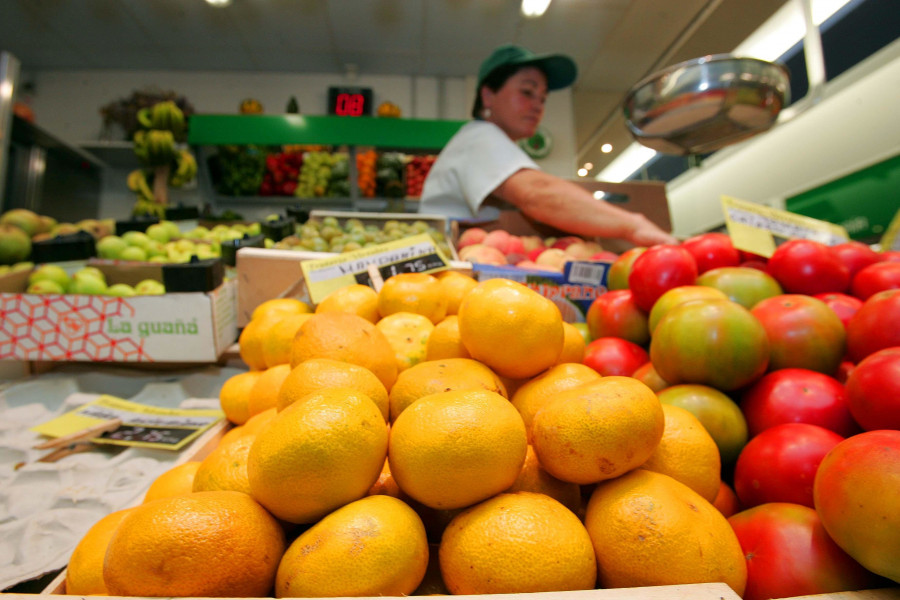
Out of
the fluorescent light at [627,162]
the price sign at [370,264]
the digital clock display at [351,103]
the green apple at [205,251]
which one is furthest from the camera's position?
the fluorescent light at [627,162]

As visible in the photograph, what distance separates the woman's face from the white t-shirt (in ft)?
0.92

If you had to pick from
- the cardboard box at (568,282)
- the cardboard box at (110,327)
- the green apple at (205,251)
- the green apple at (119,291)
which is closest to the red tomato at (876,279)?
the cardboard box at (568,282)

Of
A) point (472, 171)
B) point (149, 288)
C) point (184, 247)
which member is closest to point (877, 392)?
point (149, 288)

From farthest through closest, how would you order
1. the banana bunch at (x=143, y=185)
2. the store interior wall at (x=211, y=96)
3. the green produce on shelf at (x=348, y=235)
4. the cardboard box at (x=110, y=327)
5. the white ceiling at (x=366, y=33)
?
the store interior wall at (x=211, y=96)
the white ceiling at (x=366, y=33)
the banana bunch at (x=143, y=185)
the green produce on shelf at (x=348, y=235)
the cardboard box at (x=110, y=327)

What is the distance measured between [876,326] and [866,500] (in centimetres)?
50

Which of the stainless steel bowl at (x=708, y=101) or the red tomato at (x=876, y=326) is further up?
the stainless steel bowl at (x=708, y=101)

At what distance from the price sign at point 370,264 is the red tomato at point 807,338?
812 millimetres

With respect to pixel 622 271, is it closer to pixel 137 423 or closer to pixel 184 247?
pixel 137 423

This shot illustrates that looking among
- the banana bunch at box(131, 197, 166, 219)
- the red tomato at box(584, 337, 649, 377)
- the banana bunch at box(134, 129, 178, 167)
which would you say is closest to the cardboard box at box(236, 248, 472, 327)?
the red tomato at box(584, 337, 649, 377)

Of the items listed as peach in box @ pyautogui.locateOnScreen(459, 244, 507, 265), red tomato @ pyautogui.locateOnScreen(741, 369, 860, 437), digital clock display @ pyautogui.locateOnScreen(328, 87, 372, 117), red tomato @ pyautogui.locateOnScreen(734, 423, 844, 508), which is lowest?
red tomato @ pyautogui.locateOnScreen(734, 423, 844, 508)

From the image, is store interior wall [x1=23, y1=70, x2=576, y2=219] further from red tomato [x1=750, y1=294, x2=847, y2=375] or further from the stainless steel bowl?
red tomato [x1=750, y1=294, x2=847, y2=375]

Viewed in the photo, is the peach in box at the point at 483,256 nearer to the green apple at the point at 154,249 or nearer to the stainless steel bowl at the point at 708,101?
the stainless steel bowl at the point at 708,101

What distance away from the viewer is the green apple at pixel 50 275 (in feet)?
5.78

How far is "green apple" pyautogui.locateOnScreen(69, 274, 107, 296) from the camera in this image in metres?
1.69
